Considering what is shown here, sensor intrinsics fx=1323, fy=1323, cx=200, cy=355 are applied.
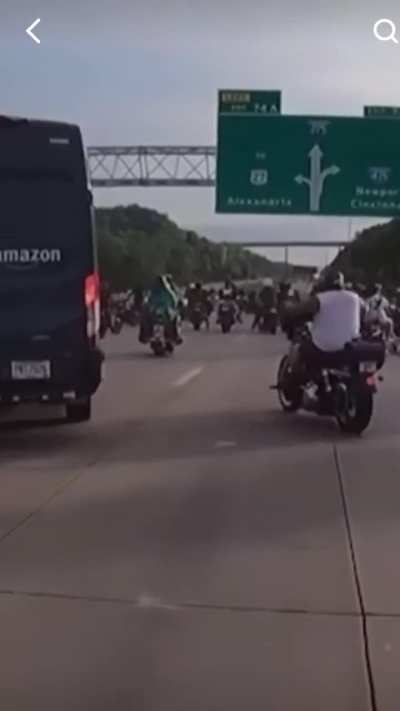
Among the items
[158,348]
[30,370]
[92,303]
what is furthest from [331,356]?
[158,348]

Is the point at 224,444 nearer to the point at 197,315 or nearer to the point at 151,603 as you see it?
the point at 151,603

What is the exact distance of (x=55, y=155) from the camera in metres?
11.7

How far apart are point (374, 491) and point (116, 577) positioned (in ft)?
10.8

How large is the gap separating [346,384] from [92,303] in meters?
2.74

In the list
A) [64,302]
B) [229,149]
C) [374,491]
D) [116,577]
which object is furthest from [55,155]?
[229,149]

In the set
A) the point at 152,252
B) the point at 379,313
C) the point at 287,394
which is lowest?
the point at 152,252

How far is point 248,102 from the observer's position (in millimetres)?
38625

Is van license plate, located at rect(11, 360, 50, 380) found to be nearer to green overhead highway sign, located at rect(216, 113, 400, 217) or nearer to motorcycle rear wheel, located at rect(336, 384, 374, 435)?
motorcycle rear wheel, located at rect(336, 384, 374, 435)

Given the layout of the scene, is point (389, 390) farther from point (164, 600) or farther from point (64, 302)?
point (164, 600)

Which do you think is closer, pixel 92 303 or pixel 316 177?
pixel 92 303

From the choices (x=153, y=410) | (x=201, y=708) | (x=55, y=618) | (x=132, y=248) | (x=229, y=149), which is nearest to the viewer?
(x=201, y=708)

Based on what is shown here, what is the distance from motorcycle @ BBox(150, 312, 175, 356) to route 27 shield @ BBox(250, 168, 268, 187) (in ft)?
40.4

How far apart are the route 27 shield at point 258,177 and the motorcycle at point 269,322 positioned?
181 inches

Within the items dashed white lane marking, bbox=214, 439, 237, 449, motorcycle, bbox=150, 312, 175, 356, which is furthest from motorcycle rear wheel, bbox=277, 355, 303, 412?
motorcycle, bbox=150, 312, 175, 356
